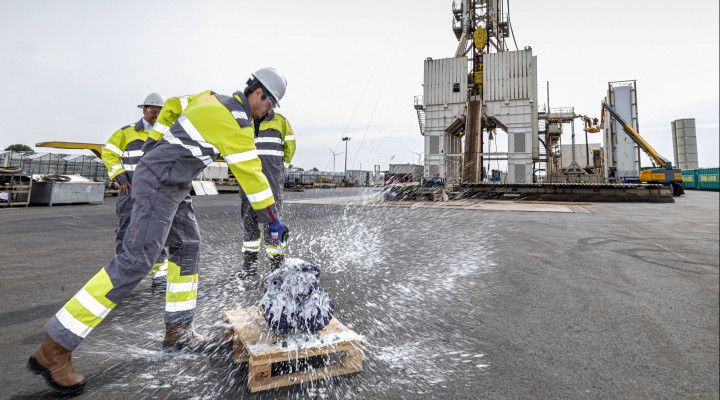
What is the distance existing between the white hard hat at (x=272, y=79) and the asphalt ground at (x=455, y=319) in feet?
6.01

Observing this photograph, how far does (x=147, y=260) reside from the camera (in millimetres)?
2240

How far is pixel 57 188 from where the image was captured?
1462 centimetres

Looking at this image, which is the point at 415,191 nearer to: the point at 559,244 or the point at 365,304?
the point at 559,244

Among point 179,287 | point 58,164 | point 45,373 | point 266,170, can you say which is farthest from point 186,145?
point 58,164

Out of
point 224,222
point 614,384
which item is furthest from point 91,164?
point 614,384

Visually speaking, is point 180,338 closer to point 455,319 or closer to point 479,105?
point 455,319

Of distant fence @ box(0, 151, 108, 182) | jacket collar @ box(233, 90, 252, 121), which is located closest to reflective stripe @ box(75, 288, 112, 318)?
jacket collar @ box(233, 90, 252, 121)

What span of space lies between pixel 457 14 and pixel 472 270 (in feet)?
89.8

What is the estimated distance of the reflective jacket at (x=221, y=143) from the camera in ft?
7.63

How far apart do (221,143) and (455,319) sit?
237 centimetres

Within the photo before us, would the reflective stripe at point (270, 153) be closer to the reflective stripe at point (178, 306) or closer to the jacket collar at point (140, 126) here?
the jacket collar at point (140, 126)

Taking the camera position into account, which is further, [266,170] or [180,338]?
[266,170]

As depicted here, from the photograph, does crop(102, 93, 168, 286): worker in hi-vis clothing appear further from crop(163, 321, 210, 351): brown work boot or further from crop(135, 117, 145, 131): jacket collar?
crop(163, 321, 210, 351): brown work boot

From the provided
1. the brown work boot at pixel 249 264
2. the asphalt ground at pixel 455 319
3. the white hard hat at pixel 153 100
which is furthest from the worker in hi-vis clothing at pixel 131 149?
the brown work boot at pixel 249 264
